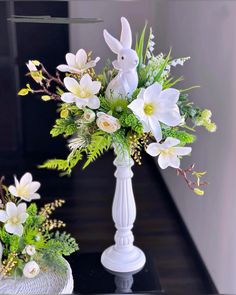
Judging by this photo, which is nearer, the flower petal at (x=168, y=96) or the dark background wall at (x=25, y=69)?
the flower petal at (x=168, y=96)

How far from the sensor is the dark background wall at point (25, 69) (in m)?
2.98

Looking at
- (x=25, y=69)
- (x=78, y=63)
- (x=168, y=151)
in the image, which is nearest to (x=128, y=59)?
(x=78, y=63)

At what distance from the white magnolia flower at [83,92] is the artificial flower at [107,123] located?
4 cm

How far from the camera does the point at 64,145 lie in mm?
3240

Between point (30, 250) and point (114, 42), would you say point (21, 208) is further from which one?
point (114, 42)

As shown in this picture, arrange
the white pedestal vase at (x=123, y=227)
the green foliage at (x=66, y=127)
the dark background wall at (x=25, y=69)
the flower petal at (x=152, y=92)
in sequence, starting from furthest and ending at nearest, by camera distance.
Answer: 1. the dark background wall at (x=25, y=69)
2. the white pedestal vase at (x=123, y=227)
3. the green foliage at (x=66, y=127)
4. the flower petal at (x=152, y=92)

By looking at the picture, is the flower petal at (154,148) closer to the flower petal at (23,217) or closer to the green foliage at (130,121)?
the green foliage at (130,121)

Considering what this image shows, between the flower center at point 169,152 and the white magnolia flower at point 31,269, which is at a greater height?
the flower center at point 169,152

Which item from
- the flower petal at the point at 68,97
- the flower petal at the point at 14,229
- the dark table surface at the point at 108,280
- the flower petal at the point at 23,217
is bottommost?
the dark table surface at the point at 108,280

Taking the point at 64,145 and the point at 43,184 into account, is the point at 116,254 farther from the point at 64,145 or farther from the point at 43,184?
the point at 64,145

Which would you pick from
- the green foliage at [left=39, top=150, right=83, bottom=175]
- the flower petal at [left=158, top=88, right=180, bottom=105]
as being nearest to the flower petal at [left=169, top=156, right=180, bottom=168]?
the flower petal at [left=158, top=88, right=180, bottom=105]

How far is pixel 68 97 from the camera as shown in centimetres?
108

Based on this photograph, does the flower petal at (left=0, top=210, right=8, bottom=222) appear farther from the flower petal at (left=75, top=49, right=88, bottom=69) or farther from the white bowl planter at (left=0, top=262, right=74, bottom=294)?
the flower petal at (left=75, top=49, right=88, bottom=69)

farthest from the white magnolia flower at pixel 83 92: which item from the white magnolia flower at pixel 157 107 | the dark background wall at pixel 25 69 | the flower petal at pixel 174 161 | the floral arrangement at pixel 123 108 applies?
the dark background wall at pixel 25 69
